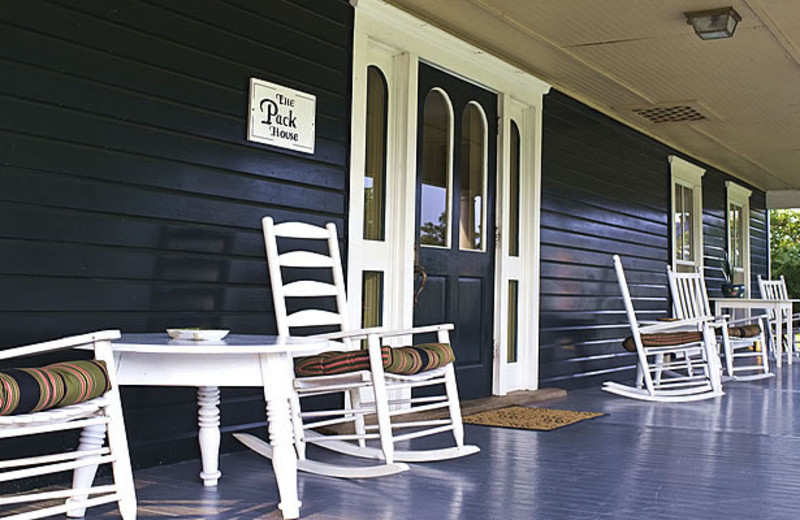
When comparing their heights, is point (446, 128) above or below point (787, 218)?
below

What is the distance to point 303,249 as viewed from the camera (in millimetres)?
4117

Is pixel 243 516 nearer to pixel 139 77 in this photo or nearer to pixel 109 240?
pixel 109 240

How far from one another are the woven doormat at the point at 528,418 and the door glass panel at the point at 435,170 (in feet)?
3.33

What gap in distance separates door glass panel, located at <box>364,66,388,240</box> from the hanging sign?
1.96 feet

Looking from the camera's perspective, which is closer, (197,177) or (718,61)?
(197,177)

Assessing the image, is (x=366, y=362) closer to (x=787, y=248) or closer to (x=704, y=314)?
(x=704, y=314)

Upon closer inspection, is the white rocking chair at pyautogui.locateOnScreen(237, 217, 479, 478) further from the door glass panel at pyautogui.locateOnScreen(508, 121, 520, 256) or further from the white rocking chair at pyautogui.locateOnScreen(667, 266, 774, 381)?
the white rocking chair at pyautogui.locateOnScreen(667, 266, 774, 381)

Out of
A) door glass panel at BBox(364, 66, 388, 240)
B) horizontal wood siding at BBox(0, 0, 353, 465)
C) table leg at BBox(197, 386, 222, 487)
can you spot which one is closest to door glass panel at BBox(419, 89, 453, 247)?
door glass panel at BBox(364, 66, 388, 240)

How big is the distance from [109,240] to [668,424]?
3072mm

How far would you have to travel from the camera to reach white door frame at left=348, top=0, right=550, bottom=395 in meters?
4.37

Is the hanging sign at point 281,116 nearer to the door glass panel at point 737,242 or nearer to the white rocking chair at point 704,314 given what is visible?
the white rocking chair at point 704,314

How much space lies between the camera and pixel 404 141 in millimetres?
4789

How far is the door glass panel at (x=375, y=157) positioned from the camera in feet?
15.2

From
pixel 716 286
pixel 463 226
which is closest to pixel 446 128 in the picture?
pixel 463 226
